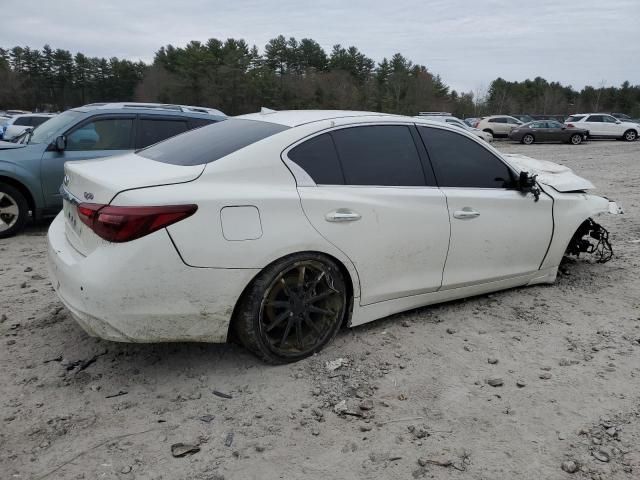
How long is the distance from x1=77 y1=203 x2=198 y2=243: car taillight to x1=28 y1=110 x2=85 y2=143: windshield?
4.65 meters

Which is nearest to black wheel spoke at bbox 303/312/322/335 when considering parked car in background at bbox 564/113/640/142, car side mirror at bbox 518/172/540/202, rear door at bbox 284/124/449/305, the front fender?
rear door at bbox 284/124/449/305

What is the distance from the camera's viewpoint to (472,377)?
3.21 m

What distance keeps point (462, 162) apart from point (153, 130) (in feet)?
15.3

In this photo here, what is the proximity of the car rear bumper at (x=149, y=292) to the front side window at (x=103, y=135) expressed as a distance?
171 inches

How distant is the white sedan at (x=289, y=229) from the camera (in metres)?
2.80

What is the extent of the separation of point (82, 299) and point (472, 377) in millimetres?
2279

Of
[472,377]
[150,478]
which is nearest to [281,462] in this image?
[150,478]

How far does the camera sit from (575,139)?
30359 mm

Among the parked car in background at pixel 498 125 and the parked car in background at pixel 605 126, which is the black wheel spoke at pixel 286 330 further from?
the parked car in background at pixel 605 126

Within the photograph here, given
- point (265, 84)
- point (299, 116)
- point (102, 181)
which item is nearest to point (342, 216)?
point (299, 116)

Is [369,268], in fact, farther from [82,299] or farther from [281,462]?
[82,299]

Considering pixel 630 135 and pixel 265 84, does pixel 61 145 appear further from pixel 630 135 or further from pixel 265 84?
pixel 265 84

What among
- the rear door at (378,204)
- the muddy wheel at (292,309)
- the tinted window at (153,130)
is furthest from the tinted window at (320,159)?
the tinted window at (153,130)

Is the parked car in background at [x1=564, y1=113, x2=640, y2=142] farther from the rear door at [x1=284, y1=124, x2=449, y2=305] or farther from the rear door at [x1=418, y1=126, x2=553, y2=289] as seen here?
the rear door at [x1=284, y1=124, x2=449, y2=305]
